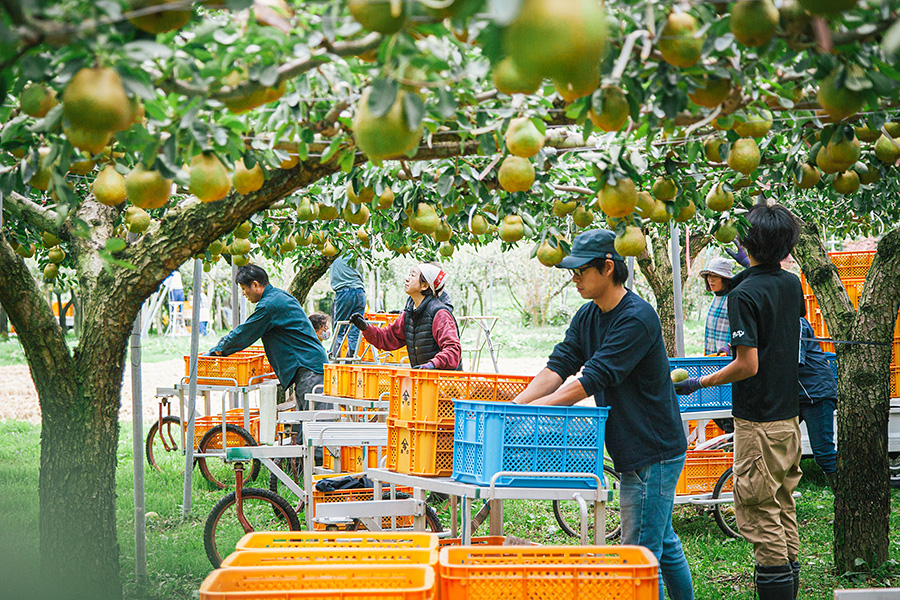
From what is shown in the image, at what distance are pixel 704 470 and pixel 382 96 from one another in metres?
4.65

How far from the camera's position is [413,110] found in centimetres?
141

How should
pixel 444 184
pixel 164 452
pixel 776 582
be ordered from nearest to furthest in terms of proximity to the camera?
pixel 444 184 < pixel 776 582 < pixel 164 452

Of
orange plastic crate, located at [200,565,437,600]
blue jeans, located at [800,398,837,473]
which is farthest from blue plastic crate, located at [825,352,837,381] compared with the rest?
orange plastic crate, located at [200,565,437,600]

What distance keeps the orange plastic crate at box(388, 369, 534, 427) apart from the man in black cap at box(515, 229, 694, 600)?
43 cm

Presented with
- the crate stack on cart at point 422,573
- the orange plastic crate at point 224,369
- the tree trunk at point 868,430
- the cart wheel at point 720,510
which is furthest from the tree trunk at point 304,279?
the crate stack on cart at point 422,573

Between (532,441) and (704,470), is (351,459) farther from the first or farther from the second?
(532,441)

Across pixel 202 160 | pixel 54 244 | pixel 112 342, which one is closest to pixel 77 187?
pixel 54 244

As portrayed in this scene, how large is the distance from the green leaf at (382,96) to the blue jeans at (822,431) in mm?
4675

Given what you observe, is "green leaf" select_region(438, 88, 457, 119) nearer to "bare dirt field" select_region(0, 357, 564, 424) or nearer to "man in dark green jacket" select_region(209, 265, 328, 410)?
"man in dark green jacket" select_region(209, 265, 328, 410)

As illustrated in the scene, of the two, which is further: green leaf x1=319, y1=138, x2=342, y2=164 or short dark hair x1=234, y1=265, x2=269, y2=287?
short dark hair x1=234, y1=265, x2=269, y2=287

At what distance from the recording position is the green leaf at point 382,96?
4.46ft

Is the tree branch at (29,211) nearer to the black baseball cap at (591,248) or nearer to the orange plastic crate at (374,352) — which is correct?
the black baseball cap at (591,248)

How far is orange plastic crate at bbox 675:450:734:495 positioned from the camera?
209 inches

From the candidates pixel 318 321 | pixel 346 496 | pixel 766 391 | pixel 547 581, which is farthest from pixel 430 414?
pixel 318 321
